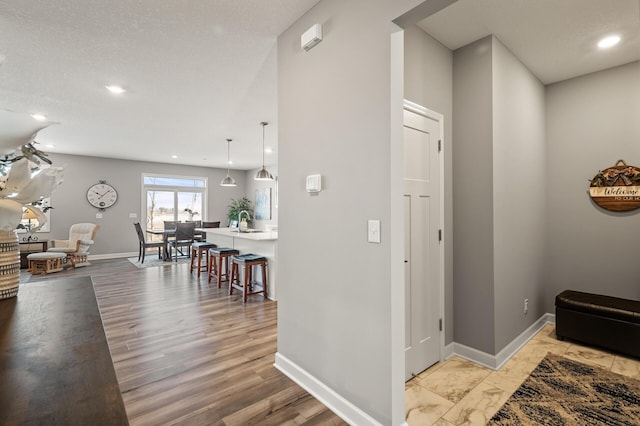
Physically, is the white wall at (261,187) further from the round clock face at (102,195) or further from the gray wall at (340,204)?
the gray wall at (340,204)

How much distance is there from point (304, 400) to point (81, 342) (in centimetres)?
157

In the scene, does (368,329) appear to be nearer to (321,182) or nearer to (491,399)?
(321,182)

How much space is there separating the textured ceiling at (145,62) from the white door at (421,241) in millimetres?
1270

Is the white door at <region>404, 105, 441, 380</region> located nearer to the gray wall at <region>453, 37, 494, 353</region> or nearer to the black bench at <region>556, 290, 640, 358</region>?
the gray wall at <region>453, 37, 494, 353</region>

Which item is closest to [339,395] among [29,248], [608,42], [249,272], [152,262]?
[249,272]

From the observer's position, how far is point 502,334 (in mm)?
2607

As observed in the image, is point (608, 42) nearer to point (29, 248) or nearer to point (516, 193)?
point (516, 193)

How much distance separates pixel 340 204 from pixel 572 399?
2.07m

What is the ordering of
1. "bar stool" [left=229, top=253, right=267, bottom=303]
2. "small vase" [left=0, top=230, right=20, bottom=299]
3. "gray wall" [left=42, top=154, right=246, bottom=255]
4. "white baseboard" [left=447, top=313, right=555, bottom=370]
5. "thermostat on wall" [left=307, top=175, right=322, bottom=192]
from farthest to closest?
"gray wall" [left=42, top=154, right=246, bottom=255], "bar stool" [left=229, top=253, right=267, bottom=303], "white baseboard" [left=447, top=313, right=555, bottom=370], "thermostat on wall" [left=307, top=175, right=322, bottom=192], "small vase" [left=0, top=230, right=20, bottom=299]

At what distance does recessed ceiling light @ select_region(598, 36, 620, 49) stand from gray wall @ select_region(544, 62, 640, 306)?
62 centimetres

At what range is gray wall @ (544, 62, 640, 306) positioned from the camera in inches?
120

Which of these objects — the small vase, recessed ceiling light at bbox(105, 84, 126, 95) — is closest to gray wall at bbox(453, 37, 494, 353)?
the small vase

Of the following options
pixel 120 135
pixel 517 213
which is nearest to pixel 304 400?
pixel 517 213

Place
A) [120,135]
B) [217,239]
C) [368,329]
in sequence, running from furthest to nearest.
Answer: [217,239] → [120,135] → [368,329]
